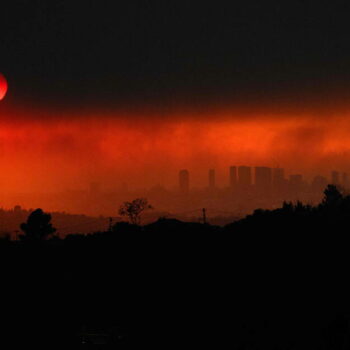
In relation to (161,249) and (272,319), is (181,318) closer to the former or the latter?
(272,319)

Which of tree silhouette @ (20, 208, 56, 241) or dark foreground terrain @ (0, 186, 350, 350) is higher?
tree silhouette @ (20, 208, 56, 241)

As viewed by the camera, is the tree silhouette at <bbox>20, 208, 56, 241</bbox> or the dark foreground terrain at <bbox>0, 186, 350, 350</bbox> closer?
the dark foreground terrain at <bbox>0, 186, 350, 350</bbox>

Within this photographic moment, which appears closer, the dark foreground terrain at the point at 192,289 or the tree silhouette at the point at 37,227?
the dark foreground terrain at the point at 192,289

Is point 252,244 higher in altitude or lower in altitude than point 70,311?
higher

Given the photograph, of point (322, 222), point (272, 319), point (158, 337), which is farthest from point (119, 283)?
point (322, 222)
